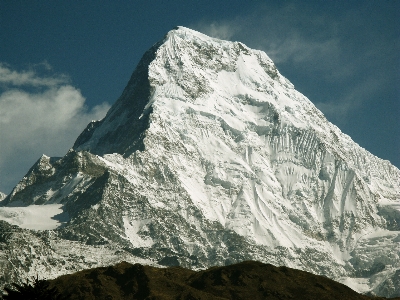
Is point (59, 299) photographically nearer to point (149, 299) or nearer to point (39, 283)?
point (39, 283)

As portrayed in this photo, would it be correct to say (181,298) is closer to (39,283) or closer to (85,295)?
(85,295)

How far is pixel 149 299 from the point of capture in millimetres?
198750

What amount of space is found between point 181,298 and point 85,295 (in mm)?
21193

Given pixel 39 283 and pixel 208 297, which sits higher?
pixel 208 297

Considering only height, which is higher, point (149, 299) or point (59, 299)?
point (149, 299)

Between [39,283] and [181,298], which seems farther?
[181,298]

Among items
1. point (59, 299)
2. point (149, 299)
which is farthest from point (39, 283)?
point (149, 299)

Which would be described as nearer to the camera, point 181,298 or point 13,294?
point 13,294

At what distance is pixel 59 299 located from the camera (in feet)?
392

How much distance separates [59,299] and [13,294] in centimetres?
608

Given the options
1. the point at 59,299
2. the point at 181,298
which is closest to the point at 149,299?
the point at 181,298

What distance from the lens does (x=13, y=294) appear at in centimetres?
11756

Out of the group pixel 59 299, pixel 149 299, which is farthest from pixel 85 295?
pixel 59 299

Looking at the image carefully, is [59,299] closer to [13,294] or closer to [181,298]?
[13,294]
